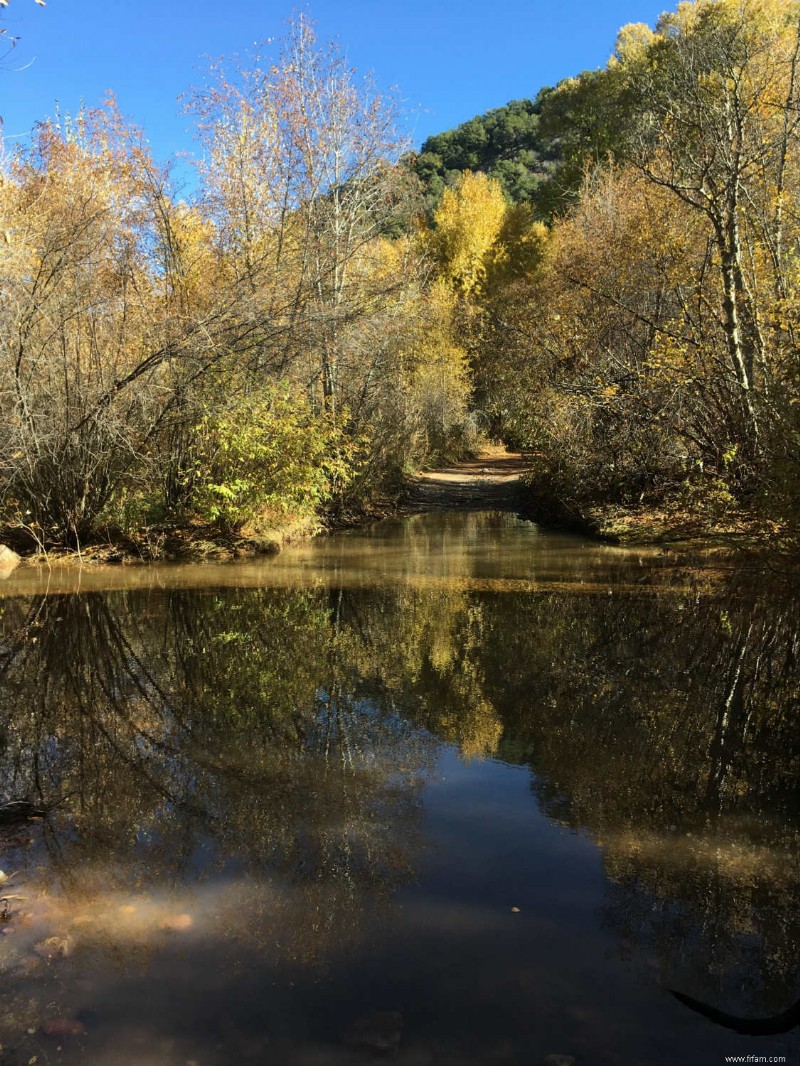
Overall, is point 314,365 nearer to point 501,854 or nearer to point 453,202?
point 501,854

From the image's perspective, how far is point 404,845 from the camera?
421 centimetres

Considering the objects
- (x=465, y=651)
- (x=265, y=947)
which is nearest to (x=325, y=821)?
(x=265, y=947)

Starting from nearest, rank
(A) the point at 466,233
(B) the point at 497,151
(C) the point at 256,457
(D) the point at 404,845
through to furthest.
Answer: (D) the point at 404,845
(C) the point at 256,457
(A) the point at 466,233
(B) the point at 497,151

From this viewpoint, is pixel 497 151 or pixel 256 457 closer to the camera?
pixel 256 457

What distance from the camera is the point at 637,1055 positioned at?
2740 mm

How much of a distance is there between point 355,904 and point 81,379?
11.9 m

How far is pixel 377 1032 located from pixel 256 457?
1247 cm

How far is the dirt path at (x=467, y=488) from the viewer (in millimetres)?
24781

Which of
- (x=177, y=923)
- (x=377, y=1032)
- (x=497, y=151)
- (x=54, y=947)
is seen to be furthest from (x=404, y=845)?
(x=497, y=151)

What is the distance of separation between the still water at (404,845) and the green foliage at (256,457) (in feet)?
19.6

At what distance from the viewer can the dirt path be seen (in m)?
24.8

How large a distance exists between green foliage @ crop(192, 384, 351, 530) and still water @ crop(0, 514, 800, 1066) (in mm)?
5969

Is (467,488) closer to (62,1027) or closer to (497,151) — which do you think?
(62,1027)

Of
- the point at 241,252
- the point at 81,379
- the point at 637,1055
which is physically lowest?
the point at 637,1055
